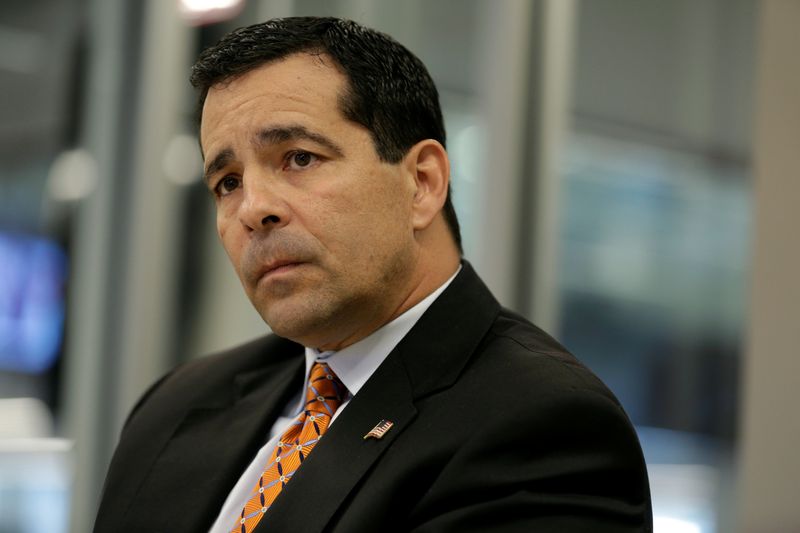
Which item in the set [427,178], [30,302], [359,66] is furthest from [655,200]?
[30,302]

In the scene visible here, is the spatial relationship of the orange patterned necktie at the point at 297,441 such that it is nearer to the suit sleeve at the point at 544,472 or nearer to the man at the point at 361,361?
the man at the point at 361,361

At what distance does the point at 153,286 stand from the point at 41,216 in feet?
2.20

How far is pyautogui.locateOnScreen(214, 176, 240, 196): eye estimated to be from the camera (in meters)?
1.69

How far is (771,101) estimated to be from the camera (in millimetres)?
2703

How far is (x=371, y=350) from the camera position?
165 centimetres

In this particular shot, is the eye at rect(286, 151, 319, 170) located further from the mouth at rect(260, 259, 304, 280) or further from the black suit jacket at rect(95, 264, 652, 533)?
the black suit jacket at rect(95, 264, 652, 533)

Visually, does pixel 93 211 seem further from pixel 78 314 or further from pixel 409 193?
pixel 409 193

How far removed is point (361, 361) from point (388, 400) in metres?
0.13

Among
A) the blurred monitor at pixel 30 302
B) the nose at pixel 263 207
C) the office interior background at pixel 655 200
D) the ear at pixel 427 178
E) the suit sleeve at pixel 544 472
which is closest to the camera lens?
the suit sleeve at pixel 544 472

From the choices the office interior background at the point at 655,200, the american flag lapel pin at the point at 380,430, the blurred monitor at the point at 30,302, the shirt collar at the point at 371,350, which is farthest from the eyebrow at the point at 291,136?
the blurred monitor at the point at 30,302

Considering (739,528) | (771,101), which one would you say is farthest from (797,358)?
(771,101)

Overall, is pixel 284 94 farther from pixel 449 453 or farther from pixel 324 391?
pixel 449 453

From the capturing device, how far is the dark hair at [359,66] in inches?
64.5

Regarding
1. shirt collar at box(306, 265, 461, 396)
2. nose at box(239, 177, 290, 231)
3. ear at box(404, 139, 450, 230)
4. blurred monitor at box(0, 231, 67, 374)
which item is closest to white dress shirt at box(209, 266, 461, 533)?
shirt collar at box(306, 265, 461, 396)
